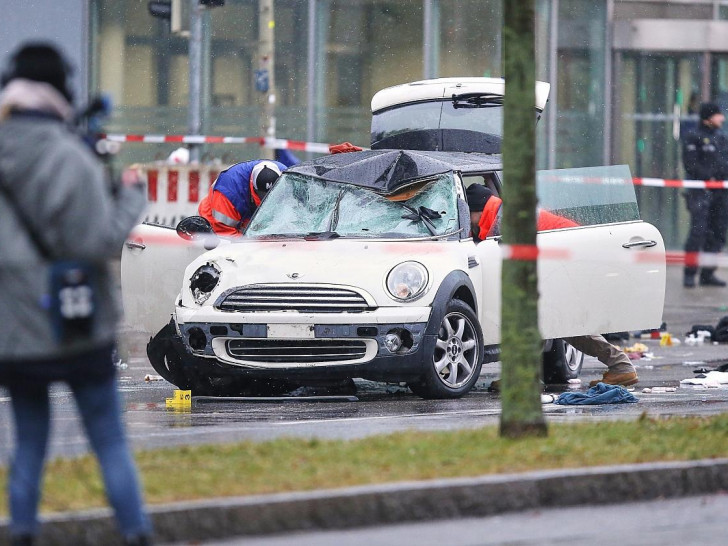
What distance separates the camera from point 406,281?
11.4 m

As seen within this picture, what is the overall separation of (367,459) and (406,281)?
12.5ft

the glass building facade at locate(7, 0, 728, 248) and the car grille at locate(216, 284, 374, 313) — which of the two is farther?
the glass building facade at locate(7, 0, 728, 248)

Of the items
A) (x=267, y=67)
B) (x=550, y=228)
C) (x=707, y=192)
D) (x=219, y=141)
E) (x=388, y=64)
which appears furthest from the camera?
(x=388, y=64)

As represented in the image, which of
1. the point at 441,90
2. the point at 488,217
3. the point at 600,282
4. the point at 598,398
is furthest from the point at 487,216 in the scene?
the point at 441,90

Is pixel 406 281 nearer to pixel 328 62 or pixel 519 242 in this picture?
pixel 519 242

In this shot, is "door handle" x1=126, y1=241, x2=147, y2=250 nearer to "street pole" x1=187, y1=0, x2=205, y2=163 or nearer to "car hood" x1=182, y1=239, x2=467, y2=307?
"car hood" x1=182, y1=239, x2=467, y2=307

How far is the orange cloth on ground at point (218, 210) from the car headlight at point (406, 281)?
6.11 feet

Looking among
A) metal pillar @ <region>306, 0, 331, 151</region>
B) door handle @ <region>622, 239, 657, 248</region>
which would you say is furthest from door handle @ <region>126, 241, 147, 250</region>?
metal pillar @ <region>306, 0, 331, 151</region>

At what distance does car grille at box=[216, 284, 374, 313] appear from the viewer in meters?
11.3

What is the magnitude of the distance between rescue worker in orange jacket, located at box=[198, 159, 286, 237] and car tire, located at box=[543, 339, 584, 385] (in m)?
2.43

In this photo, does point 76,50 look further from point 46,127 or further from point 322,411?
point 46,127

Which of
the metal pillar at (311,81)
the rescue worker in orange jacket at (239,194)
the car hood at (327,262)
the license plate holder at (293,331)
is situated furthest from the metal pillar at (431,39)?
the license plate holder at (293,331)

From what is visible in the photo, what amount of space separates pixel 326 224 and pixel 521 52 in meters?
3.97

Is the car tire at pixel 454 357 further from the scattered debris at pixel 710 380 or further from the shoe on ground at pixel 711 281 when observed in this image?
the shoe on ground at pixel 711 281
